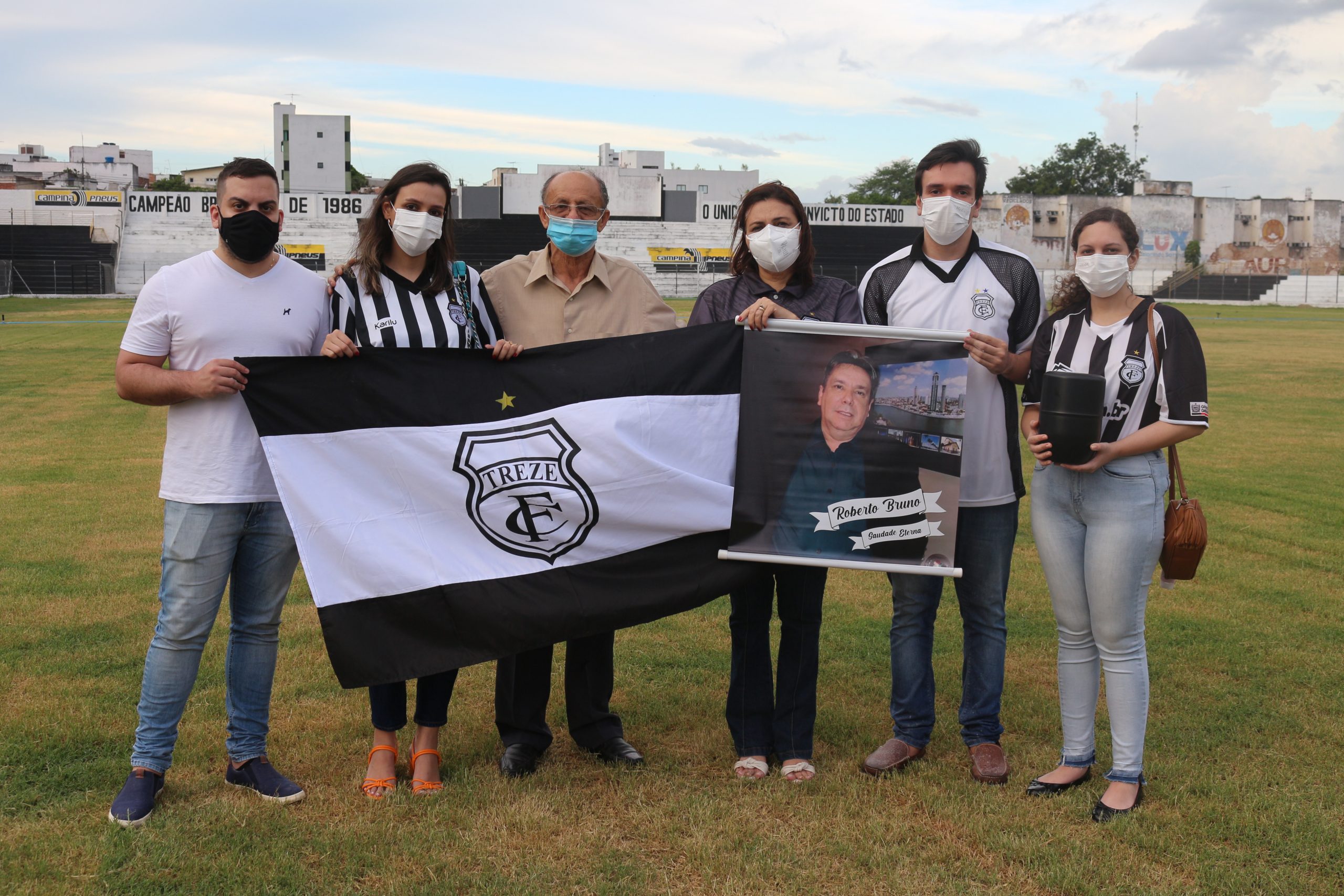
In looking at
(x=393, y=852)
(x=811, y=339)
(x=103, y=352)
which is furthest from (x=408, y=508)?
(x=103, y=352)

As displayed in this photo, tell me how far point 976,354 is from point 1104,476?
2.05ft

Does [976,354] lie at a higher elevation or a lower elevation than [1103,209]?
lower

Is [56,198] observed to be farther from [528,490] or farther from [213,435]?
[528,490]

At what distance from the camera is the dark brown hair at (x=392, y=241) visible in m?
4.03

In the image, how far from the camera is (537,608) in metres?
4.14

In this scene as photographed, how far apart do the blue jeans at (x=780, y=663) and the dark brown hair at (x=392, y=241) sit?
1.68 metres

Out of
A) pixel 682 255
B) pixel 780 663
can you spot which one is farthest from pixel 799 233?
pixel 682 255

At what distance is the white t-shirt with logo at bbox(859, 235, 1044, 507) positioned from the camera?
4211 mm

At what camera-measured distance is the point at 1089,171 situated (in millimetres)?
109062

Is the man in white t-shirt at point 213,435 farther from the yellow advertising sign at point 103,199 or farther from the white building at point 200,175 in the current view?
the white building at point 200,175

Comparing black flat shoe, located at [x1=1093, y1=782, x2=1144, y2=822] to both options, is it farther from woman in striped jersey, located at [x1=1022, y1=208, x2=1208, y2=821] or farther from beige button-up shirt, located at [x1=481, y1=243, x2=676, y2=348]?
beige button-up shirt, located at [x1=481, y1=243, x2=676, y2=348]

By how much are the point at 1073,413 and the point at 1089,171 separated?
116m

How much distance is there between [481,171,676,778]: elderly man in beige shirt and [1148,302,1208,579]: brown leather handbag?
5.92 feet

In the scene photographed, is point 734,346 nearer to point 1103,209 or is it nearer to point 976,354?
point 976,354
